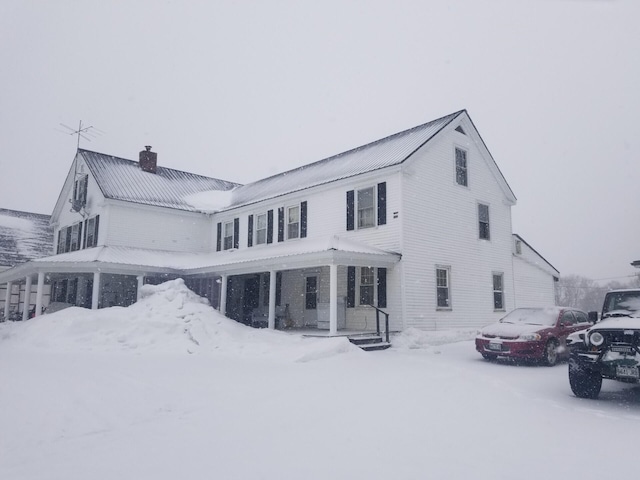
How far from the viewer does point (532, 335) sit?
11633 millimetres

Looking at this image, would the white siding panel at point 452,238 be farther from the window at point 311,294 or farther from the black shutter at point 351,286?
the window at point 311,294

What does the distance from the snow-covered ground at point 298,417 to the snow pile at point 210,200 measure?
548 inches

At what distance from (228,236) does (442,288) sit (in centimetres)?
1168

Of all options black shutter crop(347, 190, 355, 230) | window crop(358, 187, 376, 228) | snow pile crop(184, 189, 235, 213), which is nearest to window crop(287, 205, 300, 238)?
black shutter crop(347, 190, 355, 230)

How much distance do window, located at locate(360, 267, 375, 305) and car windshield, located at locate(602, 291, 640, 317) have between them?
850 cm

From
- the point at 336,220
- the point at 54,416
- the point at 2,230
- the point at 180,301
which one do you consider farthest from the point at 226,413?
the point at 2,230

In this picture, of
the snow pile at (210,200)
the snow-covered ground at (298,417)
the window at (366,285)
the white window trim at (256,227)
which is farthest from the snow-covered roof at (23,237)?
the window at (366,285)

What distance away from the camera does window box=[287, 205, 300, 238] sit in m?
20.6

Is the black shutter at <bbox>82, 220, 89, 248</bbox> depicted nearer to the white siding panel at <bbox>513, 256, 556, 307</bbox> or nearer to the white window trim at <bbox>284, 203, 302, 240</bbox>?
the white window trim at <bbox>284, 203, 302, 240</bbox>

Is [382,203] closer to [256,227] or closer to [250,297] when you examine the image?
[256,227]

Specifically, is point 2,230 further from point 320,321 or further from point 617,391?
point 617,391

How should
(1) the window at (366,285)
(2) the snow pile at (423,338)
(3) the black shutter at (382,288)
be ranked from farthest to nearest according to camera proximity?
(1) the window at (366,285) → (3) the black shutter at (382,288) → (2) the snow pile at (423,338)

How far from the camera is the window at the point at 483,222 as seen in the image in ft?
66.3

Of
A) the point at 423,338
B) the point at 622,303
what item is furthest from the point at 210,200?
the point at 622,303
